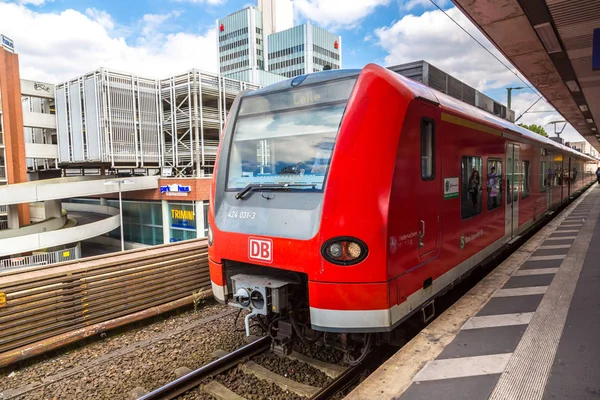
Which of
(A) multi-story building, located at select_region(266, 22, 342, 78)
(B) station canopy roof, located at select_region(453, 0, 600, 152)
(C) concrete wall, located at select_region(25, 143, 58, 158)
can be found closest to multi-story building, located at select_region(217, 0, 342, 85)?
(A) multi-story building, located at select_region(266, 22, 342, 78)

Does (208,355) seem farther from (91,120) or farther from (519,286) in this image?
(91,120)

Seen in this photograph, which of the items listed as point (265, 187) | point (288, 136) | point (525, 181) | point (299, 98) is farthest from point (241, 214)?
point (525, 181)

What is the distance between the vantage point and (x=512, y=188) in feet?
25.6

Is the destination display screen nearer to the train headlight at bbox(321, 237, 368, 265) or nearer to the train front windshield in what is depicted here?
the train front windshield

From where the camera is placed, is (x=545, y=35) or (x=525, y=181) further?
(x=525, y=181)

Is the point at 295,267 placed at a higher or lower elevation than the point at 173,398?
higher

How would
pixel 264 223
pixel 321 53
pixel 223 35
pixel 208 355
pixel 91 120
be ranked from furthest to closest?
pixel 223 35
pixel 321 53
pixel 91 120
pixel 208 355
pixel 264 223

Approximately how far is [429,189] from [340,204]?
1.22 metres

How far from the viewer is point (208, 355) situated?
491 centimetres

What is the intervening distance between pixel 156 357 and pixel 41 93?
37369 millimetres

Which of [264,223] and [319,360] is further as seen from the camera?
[319,360]

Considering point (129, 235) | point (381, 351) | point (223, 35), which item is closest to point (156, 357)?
point (381, 351)

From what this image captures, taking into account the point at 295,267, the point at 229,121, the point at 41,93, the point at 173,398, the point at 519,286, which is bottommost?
the point at 173,398

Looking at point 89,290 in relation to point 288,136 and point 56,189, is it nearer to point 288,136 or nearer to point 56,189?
point 288,136
